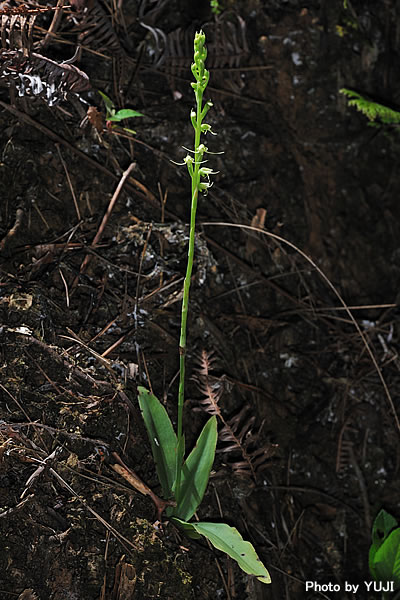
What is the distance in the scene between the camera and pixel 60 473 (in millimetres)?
1808

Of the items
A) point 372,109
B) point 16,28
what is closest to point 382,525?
point 372,109

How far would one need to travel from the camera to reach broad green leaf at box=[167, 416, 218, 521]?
1.90 m

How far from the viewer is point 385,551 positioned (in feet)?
7.31

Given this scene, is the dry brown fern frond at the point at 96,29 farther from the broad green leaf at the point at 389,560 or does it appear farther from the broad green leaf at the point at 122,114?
the broad green leaf at the point at 389,560

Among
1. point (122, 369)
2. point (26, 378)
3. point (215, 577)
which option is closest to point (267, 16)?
point (122, 369)

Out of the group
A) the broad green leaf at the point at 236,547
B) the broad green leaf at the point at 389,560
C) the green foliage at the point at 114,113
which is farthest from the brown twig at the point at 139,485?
the green foliage at the point at 114,113

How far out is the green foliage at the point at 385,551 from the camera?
7.29ft

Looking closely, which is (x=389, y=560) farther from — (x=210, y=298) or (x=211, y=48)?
(x=211, y=48)

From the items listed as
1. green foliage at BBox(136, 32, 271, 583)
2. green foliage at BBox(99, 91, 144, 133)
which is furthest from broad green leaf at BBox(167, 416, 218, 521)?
green foliage at BBox(99, 91, 144, 133)

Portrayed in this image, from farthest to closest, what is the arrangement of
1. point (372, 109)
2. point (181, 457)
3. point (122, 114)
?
1. point (372, 109)
2. point (122, 114)
3. point (181, 457)

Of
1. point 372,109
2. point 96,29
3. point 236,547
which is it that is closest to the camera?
point 236,547

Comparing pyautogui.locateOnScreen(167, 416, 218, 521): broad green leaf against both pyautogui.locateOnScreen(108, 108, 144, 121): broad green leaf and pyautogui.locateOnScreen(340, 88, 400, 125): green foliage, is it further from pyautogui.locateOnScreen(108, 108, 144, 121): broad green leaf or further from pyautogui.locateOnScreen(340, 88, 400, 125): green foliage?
pyautogui.locateOnScreen(340, 88, 400, 125): green foliage

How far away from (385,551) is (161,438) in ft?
3.55

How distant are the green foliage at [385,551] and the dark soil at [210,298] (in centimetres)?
18
